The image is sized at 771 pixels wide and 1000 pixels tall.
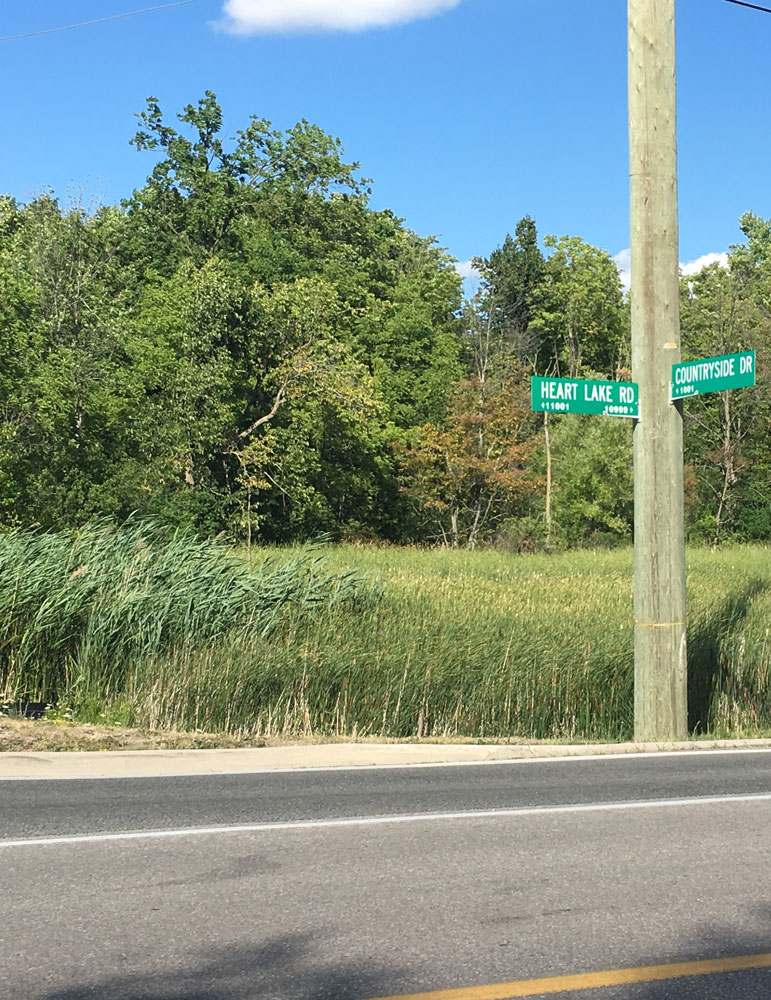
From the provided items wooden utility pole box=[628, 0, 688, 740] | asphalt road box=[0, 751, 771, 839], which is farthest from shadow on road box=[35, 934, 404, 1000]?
wooden utility pole box=[628, 0, 688, 740]

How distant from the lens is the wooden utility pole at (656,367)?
36.2ft

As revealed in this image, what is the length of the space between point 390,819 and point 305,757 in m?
2.69

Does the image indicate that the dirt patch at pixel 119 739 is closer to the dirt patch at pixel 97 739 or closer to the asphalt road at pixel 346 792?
the dirt patch at pixel 97 739

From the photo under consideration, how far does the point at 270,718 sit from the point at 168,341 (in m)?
33.5

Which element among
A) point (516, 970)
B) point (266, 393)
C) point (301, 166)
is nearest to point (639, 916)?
point (516, 970)

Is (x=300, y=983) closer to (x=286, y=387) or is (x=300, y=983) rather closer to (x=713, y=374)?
(x=713, y=374)

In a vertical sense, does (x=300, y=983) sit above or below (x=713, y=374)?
below

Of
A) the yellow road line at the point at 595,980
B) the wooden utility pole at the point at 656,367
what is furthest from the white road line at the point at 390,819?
the wooden utility pole at the point at 656,367

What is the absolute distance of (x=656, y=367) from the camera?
1114 centimetres

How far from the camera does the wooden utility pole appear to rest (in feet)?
36.2

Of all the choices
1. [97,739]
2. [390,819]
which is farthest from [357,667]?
[390,819]

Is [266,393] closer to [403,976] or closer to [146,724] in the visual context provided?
[146,724]

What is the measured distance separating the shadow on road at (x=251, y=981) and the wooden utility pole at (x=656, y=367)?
7.09 metres

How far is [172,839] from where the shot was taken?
6.52m
